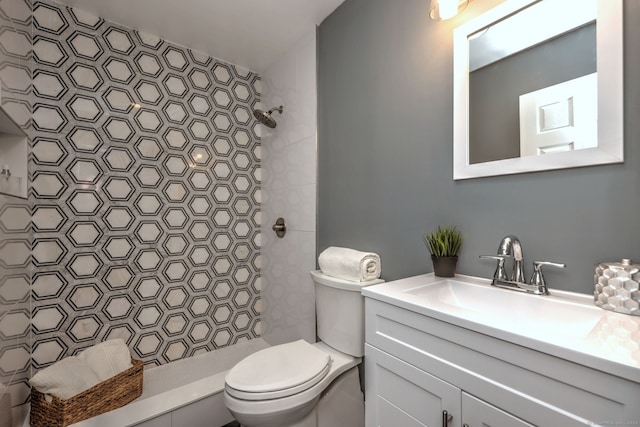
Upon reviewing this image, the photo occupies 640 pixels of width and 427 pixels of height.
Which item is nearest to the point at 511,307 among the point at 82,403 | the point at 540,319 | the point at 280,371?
the point at 540,319

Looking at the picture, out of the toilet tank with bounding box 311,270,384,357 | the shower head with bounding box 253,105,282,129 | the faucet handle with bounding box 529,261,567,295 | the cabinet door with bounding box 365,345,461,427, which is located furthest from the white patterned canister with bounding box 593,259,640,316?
the shower head with bounding box 253,105,282,129

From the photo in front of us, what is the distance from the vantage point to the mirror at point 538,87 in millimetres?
795

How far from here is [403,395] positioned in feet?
2.82

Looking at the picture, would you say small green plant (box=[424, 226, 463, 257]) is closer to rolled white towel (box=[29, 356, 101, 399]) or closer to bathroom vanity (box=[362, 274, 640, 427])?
bathroom vanity (box=[362, 274, 640, 427])

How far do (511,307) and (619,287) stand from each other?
0.27m

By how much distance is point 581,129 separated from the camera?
837 millimetres

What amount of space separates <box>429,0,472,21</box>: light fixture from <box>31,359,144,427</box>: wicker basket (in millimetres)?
2206

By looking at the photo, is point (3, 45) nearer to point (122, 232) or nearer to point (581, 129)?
point (122, 232)

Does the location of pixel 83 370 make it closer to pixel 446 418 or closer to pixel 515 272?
pixel 446 418

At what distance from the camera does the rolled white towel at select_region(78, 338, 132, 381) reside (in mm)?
1540

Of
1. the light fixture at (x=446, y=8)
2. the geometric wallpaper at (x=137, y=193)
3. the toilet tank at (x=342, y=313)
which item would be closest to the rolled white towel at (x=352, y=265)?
the toilet tank at (x=342, y=313)

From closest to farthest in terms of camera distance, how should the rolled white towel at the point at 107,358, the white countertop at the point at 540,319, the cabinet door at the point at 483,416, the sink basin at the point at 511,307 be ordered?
the white countertop at the point at 540,319, the cabinet door at the point at 483,416, the sink basin at the point at 511,307, the rolled white towel at the point at 107,358

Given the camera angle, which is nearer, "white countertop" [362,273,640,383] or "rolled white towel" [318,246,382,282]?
"white countertop" [362,273,640,383]

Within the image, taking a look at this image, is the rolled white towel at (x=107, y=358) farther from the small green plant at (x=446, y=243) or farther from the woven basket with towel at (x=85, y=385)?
the small green plant at (x=446, y=243)
